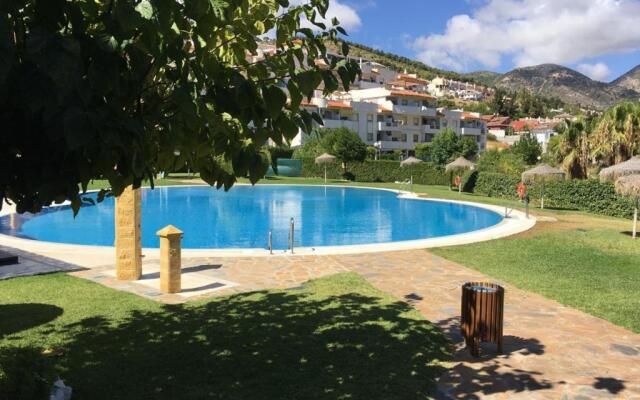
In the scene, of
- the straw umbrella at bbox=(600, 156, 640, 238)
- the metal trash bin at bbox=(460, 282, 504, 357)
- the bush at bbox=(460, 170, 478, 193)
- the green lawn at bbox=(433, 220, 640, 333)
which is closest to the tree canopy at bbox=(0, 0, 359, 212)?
the metal trash bin at bbox=(460, 282, 504, 357)

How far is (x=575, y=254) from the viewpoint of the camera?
14.5 meters

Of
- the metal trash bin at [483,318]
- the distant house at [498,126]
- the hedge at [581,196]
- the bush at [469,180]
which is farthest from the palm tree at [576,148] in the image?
the distant house at [498,126]

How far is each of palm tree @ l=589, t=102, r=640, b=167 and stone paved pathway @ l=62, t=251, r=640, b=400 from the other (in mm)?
18224

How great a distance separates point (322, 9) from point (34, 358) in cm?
374

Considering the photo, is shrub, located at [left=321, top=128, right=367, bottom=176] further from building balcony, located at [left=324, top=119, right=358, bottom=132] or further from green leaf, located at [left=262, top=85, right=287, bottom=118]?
green leaf, located at [left=262, top=85, right=287, bottom=118]

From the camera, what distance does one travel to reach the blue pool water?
20.5m

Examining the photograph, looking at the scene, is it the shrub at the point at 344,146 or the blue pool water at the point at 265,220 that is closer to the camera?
the blue pool water at the point at 265,220

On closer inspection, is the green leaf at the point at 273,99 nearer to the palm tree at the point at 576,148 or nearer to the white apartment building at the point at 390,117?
the palm tree at the point at 576,148

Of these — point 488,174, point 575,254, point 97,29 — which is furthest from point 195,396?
point 488,174

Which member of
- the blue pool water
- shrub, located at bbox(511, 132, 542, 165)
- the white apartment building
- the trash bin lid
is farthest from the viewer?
the white apartment building

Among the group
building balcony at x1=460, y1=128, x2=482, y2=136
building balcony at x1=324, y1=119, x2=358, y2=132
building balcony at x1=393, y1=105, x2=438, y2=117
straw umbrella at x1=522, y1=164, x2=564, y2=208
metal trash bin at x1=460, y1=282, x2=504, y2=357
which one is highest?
building balcony at x1=393, y1=105, x2=438, y2=117

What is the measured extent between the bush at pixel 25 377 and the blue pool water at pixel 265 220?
13.4 m

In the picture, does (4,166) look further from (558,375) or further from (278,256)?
(278,256)

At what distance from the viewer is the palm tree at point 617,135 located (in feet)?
87.5
